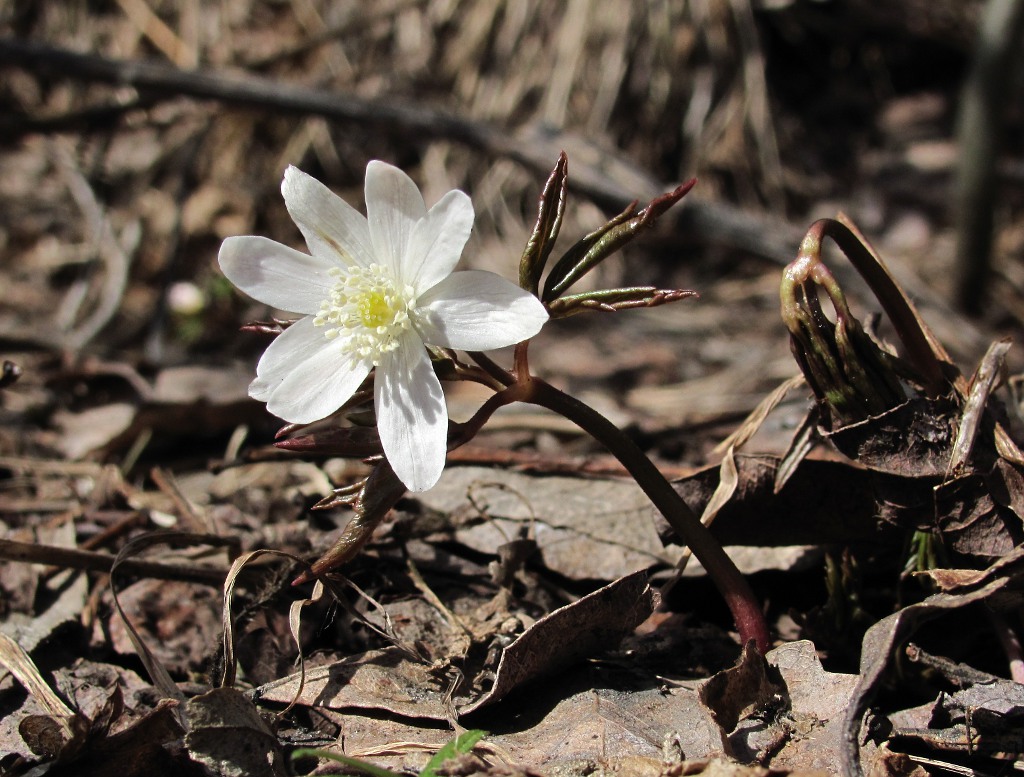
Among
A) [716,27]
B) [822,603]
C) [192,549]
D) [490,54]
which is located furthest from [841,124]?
[192,549]

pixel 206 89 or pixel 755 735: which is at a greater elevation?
pixel 206 89

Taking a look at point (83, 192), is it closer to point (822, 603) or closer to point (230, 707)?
point (230, 707)

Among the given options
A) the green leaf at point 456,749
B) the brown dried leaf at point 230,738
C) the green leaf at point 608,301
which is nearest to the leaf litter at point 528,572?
the brown dried leaf at point 230,738

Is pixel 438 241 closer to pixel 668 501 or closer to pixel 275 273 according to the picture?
pixel 275 273

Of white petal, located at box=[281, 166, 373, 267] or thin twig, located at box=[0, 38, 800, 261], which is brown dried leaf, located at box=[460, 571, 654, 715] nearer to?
white petal, located at box=[281, 166, 373, 267]

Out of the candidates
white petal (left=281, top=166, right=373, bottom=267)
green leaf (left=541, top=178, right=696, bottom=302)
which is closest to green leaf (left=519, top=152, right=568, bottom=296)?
green leaf (left=541, top=178, right=696, bottom=302)

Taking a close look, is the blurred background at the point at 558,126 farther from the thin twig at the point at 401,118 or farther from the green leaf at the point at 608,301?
the green leaf at the point at 608,301
